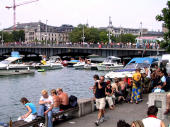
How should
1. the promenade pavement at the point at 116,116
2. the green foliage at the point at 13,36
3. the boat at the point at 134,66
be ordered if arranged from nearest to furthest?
the promenade pavement at the point at 116,116
the boat at the point at 134,66
the green foliage at the point at 13,36

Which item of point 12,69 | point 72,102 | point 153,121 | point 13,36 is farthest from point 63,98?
point 13,36

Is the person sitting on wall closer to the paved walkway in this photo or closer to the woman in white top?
the paved walkway

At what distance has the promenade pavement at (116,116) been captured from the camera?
11.8 m

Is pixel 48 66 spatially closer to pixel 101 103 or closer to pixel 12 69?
pixel 12 69

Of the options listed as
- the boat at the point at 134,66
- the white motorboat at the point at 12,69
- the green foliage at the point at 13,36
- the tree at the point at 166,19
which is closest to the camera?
the tree at the point at 166,19

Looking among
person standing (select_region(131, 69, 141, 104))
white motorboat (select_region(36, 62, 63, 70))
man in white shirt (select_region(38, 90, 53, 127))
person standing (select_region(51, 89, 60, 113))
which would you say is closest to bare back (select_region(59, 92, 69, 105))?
person standing (select_region(51, 89, 60, 113))

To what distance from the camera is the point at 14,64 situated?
60.1m

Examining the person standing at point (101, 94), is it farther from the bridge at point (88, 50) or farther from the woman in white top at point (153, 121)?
the bridge at point (88, 50)

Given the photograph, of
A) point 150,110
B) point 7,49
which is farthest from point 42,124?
point 7,49

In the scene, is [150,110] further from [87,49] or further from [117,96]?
[87,49]

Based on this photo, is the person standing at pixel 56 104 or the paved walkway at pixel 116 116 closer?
the paved walkway at pixel 116 116

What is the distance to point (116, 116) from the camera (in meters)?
12.9

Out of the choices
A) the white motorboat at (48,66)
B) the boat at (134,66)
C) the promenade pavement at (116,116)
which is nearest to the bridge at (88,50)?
the white motorboat at (48,66)


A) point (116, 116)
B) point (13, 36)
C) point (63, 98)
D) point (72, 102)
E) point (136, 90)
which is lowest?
point (116, 116)
